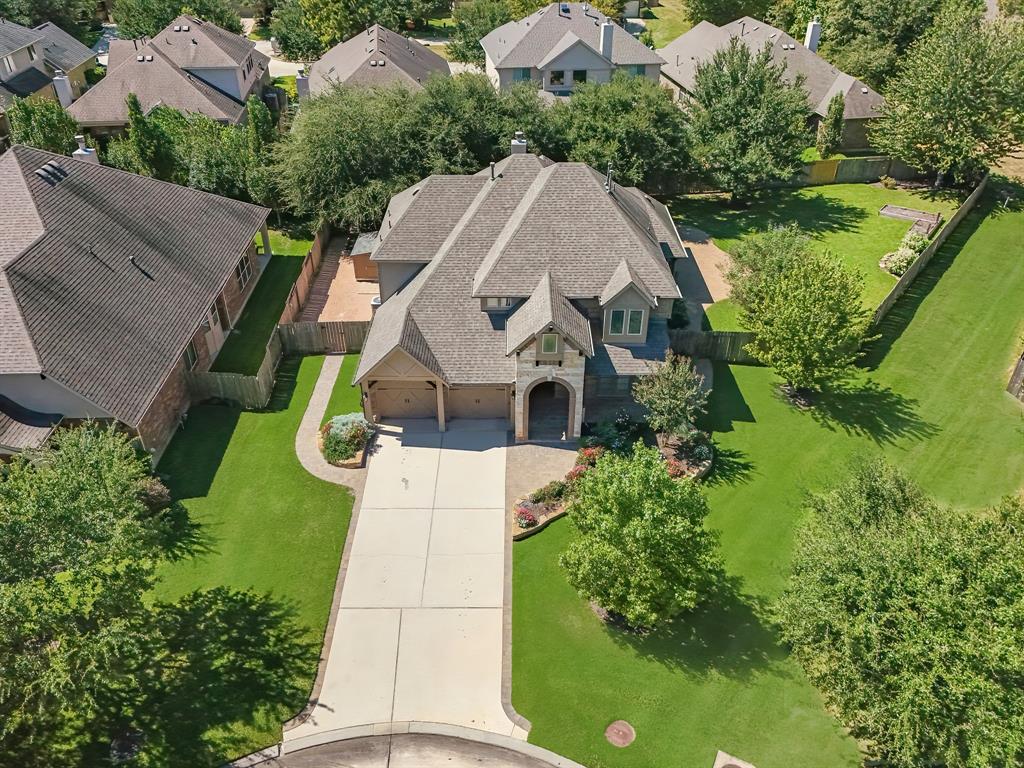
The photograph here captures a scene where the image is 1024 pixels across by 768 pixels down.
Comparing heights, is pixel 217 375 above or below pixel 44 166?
below

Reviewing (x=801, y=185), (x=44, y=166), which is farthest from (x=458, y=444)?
(x=801, y=185)

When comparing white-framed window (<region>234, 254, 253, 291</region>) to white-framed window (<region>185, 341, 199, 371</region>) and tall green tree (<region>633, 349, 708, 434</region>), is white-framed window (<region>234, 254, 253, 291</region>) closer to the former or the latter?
white-framed window (<region>185, 341, 199, 371</region>)

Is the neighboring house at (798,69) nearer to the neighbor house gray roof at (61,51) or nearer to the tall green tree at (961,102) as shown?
the tall green tree at (961,102)

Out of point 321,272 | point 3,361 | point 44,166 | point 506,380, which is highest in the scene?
point 44,166

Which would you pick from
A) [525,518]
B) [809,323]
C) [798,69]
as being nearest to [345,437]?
[525,518]

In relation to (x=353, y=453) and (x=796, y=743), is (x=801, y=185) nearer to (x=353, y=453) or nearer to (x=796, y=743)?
(x=353, y=453)

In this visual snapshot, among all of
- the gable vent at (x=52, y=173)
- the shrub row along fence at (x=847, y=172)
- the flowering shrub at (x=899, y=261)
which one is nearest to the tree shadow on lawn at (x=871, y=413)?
the flowering shrub at (x=899, y=261)
